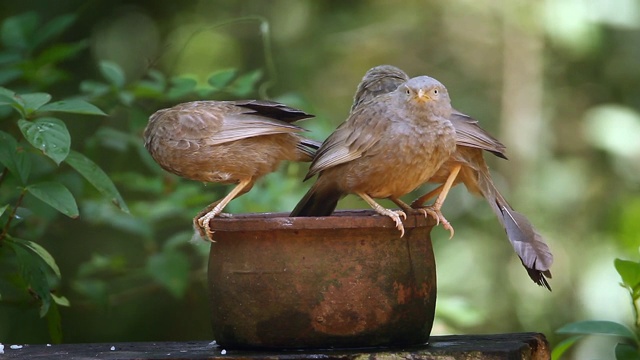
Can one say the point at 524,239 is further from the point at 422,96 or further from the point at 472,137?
the point at 422,96

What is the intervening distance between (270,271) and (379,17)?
16.1 feet

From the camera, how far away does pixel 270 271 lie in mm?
2979

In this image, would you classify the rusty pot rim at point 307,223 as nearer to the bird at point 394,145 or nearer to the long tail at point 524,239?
the bird at point 394,145

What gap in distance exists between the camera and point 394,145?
3.30 m

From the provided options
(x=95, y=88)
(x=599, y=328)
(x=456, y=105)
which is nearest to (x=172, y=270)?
(x=95, y=88)

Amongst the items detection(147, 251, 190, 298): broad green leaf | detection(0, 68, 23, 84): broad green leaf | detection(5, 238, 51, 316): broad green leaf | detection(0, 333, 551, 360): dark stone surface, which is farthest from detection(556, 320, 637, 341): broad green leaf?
detection(0, 68, 23, 84): broad green leaf

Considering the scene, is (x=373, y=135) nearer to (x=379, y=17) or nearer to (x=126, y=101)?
(x=126, y=101)

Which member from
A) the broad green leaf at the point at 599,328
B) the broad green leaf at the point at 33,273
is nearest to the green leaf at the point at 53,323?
the broad green leaf at the point at 33,273

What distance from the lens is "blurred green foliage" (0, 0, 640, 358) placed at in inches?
220

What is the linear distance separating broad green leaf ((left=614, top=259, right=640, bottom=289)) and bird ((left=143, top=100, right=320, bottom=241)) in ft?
4.05

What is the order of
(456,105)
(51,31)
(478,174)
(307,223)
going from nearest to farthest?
(307,223) < (478,174) < (51,31) < (456,105)

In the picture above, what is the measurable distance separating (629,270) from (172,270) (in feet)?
7.73

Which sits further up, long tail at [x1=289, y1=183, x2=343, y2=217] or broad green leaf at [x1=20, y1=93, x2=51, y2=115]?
broad green leaf at [x1=20, y1=93, x2=51, y2=115]

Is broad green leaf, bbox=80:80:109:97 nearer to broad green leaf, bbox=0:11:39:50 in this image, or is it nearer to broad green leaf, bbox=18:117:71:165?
broad green leaf, bbox=0:11:39:50
